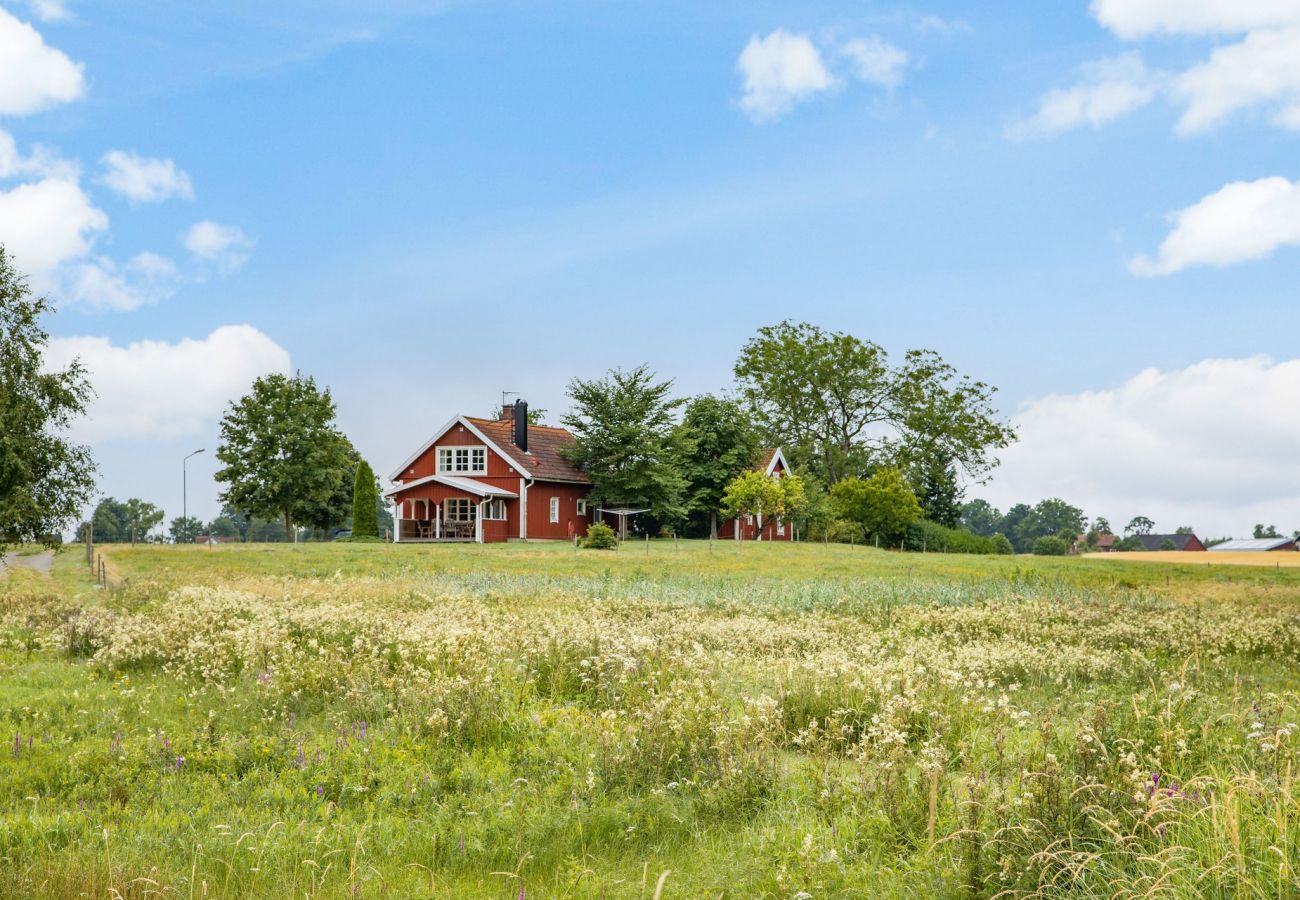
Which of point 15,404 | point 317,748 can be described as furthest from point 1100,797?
point 15,404

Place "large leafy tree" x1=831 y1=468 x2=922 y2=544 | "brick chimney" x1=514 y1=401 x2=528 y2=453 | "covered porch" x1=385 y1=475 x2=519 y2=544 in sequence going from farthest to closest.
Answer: "brick chimney" x1=514 y1=401 x2=528 y2=453, "large leafy tree" x1=831 y1=468 x2=922 y2=544, "covered porch" x1=385 y1=475 x2=519 y2=544

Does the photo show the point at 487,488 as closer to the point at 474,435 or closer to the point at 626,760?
the point at 474,435

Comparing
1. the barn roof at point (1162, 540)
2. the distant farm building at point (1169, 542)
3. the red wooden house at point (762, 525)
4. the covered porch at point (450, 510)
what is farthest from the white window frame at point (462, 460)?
the barn roof at point (1162, 540)

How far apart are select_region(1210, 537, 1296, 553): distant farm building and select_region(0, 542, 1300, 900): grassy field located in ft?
362

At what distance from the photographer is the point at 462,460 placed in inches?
2255

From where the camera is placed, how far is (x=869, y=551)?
159 feet

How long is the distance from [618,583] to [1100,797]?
1855 cm

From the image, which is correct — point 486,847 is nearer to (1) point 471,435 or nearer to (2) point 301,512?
(1) point 471,435

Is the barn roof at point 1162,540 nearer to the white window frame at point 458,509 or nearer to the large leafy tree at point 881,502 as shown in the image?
the large leafy tree at point 881,502

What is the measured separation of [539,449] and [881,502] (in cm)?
2068

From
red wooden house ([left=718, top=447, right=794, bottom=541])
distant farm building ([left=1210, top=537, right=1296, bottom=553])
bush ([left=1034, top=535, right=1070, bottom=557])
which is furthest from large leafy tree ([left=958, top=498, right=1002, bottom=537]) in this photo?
red wooden house ([left=718, top=447, right=794, bottom=541])

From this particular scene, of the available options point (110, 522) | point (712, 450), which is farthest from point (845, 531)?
point (110, 522)

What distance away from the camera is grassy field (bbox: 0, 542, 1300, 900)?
5.18 m

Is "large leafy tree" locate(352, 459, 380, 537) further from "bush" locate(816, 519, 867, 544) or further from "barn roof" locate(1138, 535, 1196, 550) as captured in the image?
"barn roof" locate(1138, 535, 1196, 550)
